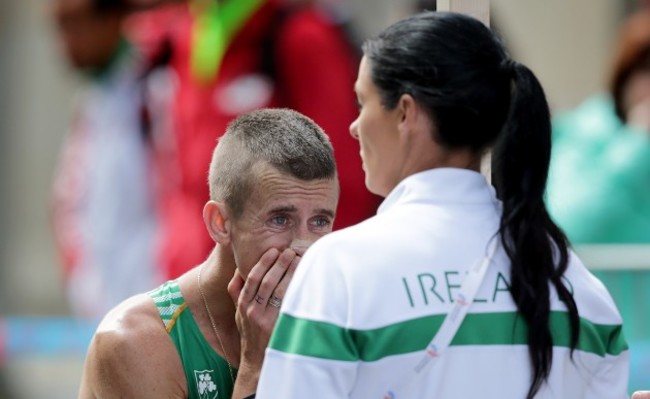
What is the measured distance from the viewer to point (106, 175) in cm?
790

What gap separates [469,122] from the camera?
312 cm

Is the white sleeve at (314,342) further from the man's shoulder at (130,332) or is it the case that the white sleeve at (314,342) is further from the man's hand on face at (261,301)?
the man's shoulder at (130,332)

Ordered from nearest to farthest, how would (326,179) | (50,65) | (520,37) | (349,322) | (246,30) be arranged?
(349,322), (326,179), (246,30), (520,37), (50,65)

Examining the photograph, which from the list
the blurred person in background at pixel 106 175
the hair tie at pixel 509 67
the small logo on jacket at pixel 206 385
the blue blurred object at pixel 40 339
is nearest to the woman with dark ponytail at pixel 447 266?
the hair tie at pixel 509 67

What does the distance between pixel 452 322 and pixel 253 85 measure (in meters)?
3.77

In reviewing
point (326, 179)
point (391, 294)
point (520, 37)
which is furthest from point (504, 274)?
point (520, 37)

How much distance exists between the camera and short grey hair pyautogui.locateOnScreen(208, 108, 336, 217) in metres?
3.71

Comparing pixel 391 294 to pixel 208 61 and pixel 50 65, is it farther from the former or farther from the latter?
pixel 50 65

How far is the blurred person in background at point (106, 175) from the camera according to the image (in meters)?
7.83

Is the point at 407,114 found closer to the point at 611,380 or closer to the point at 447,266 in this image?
the point at 447,266

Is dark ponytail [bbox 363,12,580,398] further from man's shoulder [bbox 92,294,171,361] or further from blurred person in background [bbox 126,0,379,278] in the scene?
blurred person in background [bbox 126,0,379,278]

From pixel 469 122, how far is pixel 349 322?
1.58ft

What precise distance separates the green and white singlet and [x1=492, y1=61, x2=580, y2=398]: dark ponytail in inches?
37.8

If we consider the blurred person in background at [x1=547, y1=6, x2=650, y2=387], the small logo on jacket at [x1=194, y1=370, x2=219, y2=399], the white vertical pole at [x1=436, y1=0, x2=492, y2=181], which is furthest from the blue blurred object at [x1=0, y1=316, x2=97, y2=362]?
the white vertical pole at [x1=436, y1=0, x2=492, y2=181]
